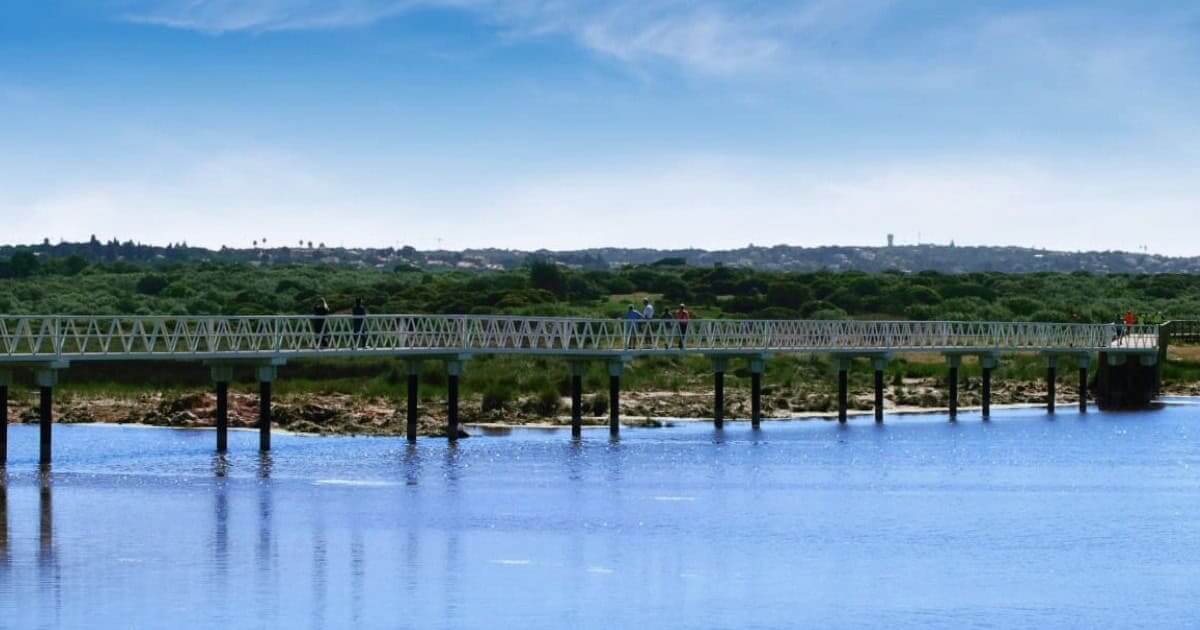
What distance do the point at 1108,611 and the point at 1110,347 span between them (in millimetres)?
54678

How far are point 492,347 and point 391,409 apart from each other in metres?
8.37

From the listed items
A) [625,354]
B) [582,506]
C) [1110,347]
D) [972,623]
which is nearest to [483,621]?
[972,623]

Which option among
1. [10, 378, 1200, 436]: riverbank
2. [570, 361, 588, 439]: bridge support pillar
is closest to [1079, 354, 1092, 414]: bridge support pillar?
[10, 378, 1200, 436]: riverbank

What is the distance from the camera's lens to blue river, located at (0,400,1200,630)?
3541cm

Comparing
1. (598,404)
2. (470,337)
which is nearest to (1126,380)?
(598,404)

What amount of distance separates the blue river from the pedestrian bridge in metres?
2.28

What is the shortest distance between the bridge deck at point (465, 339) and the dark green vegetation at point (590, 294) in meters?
20.0

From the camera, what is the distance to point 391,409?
7206cm

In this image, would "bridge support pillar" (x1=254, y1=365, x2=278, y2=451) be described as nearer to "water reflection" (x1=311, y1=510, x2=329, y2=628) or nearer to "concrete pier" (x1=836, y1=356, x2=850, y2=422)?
"water reflection" (x1=311, y1=510, x2=329, y2=628)

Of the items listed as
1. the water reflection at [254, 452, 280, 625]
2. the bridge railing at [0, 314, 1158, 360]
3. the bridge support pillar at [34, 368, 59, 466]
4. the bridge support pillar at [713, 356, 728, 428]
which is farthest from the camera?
the bridge support pillar at [713, 356, 728, 428]

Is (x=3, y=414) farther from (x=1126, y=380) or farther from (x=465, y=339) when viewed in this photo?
(x=1126, y=380)

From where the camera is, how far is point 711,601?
36156 mm

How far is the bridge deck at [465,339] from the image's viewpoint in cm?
5650

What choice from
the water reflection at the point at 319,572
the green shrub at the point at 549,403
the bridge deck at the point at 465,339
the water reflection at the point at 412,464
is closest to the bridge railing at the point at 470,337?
the bridge deck at the point at 465,339
